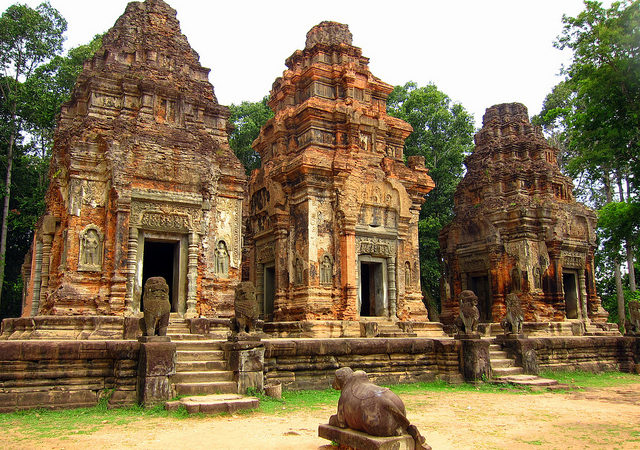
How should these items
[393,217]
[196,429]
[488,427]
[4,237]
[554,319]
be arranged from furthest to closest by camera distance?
1. [4,237]
2. [554,319]
3. [393,217]
4. [488,427]
5. [196,429]

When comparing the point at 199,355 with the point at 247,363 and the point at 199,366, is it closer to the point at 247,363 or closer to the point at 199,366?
the point at 199,366

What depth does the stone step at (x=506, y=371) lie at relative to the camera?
12384mm

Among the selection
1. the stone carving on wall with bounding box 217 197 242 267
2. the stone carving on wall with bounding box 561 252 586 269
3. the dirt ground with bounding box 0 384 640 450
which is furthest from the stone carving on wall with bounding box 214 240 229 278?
the stone carving on wall with bounding box 561 252 586 269

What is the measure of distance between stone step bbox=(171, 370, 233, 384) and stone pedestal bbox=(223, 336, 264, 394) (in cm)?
15

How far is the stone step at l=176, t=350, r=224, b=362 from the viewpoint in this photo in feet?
31.9

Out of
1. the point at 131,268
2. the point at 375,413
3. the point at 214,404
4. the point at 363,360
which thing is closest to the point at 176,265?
the point at 131,268

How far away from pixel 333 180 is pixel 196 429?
9819 mm

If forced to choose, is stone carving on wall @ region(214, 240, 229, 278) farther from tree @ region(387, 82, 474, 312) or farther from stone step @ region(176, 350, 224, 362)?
tree @ region(387, 82, 474, 312)

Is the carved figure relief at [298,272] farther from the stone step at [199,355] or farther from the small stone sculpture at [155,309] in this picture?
the small stone sculpture at [155,309]

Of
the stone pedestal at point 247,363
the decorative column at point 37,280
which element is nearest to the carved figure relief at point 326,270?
the stone pedestal at point 247,363

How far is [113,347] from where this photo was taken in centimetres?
866

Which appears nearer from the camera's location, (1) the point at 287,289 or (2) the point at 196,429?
(2) the point at 196,429

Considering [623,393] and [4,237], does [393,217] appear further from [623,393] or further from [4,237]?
[4,237]

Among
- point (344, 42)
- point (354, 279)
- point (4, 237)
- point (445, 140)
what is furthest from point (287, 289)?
point (445, 140)
